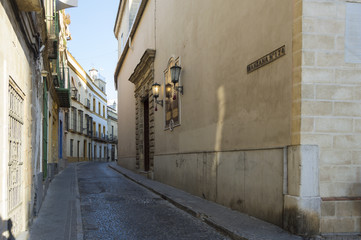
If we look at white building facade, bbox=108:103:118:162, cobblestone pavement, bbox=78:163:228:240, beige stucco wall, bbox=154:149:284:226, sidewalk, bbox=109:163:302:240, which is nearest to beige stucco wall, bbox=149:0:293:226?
beige stucco wall, bbox=154:149:284:226

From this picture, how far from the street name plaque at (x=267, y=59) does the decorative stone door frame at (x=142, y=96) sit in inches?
330

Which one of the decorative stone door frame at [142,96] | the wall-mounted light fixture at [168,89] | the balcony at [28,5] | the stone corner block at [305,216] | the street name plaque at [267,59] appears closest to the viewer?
the balcony at [28,5]

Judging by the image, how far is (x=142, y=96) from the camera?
16672mm

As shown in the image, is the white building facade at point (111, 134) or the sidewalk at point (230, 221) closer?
the sidewalk at point (230, 221)

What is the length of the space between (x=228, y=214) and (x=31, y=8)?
15.4 feet

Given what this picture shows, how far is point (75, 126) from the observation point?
110 ft

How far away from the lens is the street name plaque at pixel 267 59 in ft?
17.9

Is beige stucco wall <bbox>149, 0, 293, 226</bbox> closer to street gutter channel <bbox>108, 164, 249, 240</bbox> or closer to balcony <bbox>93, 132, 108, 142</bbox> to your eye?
street gutter channel <bbox>108, 164, 249, 240</bbox>

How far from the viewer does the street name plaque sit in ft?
17.9

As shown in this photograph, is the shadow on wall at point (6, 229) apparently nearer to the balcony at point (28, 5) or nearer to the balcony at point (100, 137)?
the balcony at point (28, 5)

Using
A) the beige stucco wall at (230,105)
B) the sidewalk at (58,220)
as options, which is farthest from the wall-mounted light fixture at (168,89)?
the sidewalk at (58,220)

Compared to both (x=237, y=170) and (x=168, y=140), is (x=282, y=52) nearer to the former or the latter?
(x=237, y=170)

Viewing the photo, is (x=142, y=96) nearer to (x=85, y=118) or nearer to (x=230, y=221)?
(x=230, y=221)

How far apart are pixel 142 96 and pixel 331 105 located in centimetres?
1232
